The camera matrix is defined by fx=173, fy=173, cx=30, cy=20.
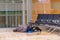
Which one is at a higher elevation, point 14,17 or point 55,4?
point 55,4

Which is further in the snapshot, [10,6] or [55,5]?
[55,5]

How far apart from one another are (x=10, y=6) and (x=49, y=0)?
2737 mm

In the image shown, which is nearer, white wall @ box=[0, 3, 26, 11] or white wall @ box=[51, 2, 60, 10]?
white wall @ box=[0, 3, 26, 11]

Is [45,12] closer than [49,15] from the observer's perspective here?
No

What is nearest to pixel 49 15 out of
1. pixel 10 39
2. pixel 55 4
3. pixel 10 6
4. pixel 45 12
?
pixel 45 12

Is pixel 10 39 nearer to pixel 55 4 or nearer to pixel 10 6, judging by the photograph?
pixel 10 6

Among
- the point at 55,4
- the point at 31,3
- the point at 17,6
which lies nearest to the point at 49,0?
the point at 55,4

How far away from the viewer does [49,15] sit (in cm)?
1073

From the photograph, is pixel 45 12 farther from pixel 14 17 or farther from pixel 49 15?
pixel 14 17

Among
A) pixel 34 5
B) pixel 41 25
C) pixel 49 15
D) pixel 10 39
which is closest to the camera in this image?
pixel 10 39

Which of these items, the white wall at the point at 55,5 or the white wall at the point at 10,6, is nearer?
the white wall at the point at 10,6

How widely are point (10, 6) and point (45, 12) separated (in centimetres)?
239

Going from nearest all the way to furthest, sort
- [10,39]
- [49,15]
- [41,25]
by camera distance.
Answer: [10,39], [41,25], [49,15]

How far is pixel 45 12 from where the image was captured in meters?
11.5
